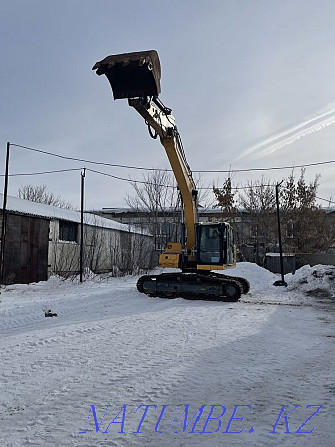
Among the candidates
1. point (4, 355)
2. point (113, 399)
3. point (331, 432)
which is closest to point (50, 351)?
point (4, 355)

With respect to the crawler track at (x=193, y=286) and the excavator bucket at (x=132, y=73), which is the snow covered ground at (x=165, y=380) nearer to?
the crawler track at (x=193, y=286)

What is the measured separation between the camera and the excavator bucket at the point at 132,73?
826 centimetres

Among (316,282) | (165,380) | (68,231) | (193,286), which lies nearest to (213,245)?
(193,286)

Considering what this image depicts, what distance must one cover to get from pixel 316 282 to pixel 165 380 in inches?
549

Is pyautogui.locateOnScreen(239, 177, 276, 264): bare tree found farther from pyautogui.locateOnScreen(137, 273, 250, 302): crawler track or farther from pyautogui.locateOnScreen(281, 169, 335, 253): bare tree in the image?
pyautogui.locateOnScreen(137, 273, 250, 302): crawler track

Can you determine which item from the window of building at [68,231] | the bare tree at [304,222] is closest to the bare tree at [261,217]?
the bare tree at [304,222]

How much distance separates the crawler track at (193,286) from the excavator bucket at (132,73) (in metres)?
6.52

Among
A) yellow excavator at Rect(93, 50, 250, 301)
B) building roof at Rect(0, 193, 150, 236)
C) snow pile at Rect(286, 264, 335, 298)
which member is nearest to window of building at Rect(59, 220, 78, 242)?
building roof at Rect(0, 193, 150, 236)

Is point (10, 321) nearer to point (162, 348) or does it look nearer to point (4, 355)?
point (4, 355)

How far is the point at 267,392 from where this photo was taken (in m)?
4.23

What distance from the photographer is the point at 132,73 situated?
28.6 feet

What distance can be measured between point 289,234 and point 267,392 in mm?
29445

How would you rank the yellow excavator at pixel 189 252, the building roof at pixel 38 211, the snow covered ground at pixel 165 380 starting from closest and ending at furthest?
the snow covered ground at pixel 165 380
the yellow excavator at pixel 189 252
the building roof at pixel 38 211

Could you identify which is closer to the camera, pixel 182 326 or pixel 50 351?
pixel 50 351
